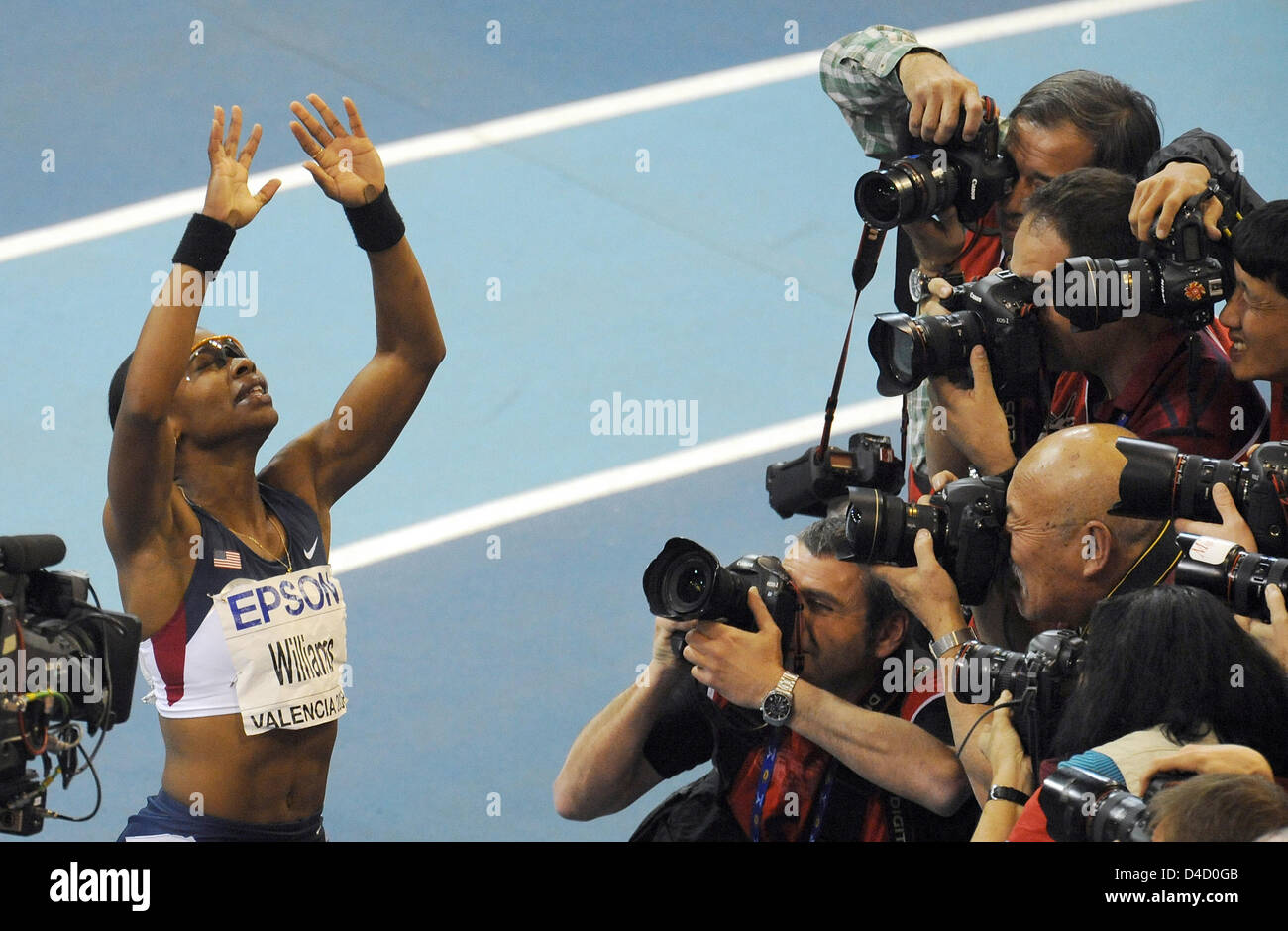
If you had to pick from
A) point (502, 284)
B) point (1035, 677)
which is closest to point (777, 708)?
point (1035, 677)

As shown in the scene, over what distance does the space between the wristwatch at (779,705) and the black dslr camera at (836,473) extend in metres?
0.65

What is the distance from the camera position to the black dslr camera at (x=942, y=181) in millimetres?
3934

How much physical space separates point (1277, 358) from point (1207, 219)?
35 cm

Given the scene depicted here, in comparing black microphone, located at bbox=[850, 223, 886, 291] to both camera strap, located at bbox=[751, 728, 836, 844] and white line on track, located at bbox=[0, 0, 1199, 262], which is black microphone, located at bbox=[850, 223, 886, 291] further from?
white line on track, located at bbox=[0, 0, 1199, 262]

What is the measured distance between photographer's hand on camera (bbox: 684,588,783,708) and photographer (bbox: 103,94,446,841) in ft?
2.82

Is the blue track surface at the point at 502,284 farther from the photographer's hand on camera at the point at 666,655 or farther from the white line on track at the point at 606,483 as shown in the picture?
the photographer's hand on camera at the point at 666,655

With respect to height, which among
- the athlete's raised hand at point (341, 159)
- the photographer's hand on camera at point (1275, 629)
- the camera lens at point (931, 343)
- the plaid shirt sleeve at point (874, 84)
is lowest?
the photographer's hand on camera at point (1275, 629)

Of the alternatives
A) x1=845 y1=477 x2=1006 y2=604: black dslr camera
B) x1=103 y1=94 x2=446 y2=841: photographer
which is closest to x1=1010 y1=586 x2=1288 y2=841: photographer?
x1=845 y1=477 x2=1006 y2=604: black dslr camera

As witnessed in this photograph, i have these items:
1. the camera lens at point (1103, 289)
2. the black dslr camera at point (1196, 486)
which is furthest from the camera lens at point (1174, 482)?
the camera lens at point (1103, 289)

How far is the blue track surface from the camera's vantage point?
5586 mm

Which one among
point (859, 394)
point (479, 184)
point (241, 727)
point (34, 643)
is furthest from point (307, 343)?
point (34, 643)

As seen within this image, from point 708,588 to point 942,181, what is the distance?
1.21 meters

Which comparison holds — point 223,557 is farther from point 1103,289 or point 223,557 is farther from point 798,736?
point 1103,289
